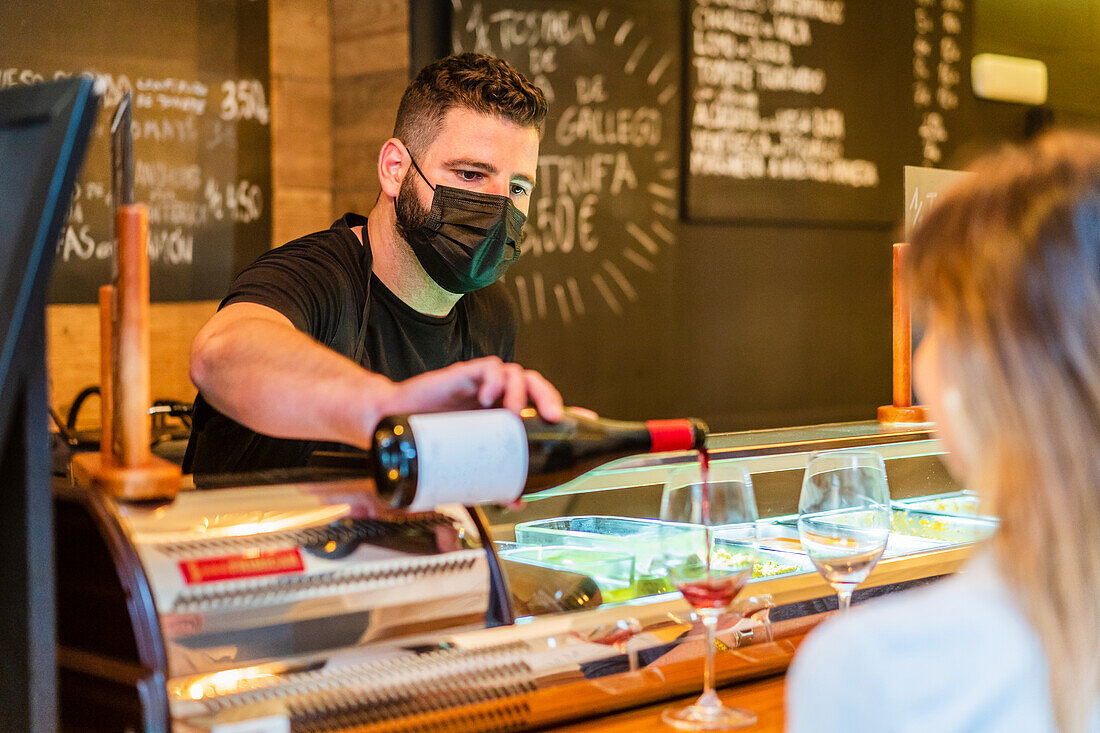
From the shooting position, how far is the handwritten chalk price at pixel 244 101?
330 centimetres

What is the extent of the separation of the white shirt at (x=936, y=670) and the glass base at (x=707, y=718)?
476 millimetres

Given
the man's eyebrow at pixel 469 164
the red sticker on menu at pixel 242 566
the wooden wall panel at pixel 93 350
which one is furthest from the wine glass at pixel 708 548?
the wooden wall panel at pixel 93 350

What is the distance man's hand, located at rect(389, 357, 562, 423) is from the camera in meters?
1.09

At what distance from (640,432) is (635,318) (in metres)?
2.61

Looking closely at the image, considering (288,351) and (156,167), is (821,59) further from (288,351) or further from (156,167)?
(288,351)

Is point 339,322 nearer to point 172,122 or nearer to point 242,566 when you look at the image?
point 242,566

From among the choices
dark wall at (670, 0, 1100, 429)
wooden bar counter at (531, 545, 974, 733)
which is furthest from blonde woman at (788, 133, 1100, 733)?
dark wall at (670, 0, 1100, 429)

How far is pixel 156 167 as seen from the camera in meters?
3.18

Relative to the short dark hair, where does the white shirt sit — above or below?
below

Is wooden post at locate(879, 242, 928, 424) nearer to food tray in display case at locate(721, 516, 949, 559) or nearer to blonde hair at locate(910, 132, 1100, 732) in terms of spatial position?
food tray in display case at locate(721, 516, 949, 559)

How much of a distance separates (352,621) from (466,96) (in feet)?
3.79

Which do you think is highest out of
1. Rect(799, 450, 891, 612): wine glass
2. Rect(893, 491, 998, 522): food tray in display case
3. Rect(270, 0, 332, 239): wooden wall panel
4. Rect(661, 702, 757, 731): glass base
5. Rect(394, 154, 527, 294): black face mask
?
Rect(270, 0, 332, 239): wooden wall panel

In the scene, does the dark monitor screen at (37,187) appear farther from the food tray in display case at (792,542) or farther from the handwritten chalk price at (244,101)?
the handwritten chalk price at (244,101)

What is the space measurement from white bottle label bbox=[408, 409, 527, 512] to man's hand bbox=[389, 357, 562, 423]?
4cm
